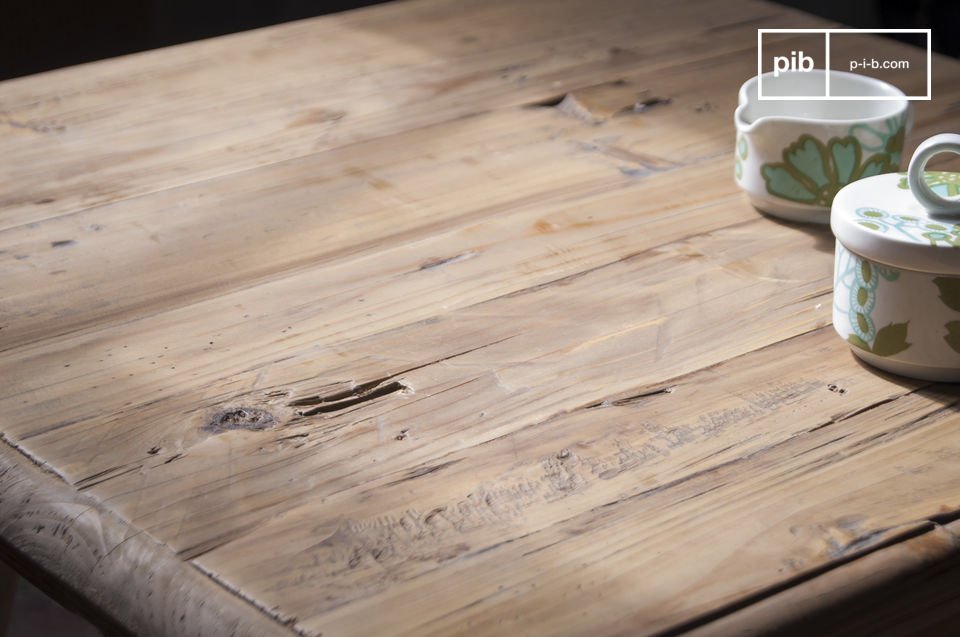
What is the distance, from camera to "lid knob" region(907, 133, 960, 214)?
2.18 ft

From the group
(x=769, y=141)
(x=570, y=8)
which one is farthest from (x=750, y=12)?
(x=769, y=141)

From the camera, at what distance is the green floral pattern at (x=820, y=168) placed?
822 millimetres

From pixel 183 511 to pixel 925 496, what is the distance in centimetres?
34

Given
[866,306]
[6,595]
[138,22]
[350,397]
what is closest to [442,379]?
[350,397]

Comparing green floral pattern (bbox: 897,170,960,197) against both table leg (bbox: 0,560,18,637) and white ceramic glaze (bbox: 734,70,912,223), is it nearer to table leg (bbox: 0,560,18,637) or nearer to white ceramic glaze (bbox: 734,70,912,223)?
white ceramic glaze (bbox: 734,70,912,223)

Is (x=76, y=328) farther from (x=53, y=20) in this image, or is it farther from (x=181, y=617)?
(x=53, y=20)

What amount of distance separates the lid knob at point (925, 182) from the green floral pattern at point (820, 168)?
145 mm

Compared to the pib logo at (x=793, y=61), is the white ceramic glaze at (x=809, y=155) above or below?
above

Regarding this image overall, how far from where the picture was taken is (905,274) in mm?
653

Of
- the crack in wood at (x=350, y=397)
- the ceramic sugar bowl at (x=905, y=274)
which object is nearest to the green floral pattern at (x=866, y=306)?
the ceramic sugar bowl at (x=905, y=274)

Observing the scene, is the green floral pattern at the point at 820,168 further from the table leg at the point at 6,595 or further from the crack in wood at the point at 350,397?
the table leg at the point at 6,595

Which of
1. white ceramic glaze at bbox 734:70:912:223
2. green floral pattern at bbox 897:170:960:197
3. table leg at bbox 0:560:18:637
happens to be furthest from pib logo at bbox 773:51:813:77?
table leg at bbox 0:560:18:637

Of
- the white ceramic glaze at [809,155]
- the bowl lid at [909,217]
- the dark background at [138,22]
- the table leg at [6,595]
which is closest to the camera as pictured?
the bowl lid at [909,217]

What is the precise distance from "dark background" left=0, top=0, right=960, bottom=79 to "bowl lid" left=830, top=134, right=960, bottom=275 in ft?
5.62
